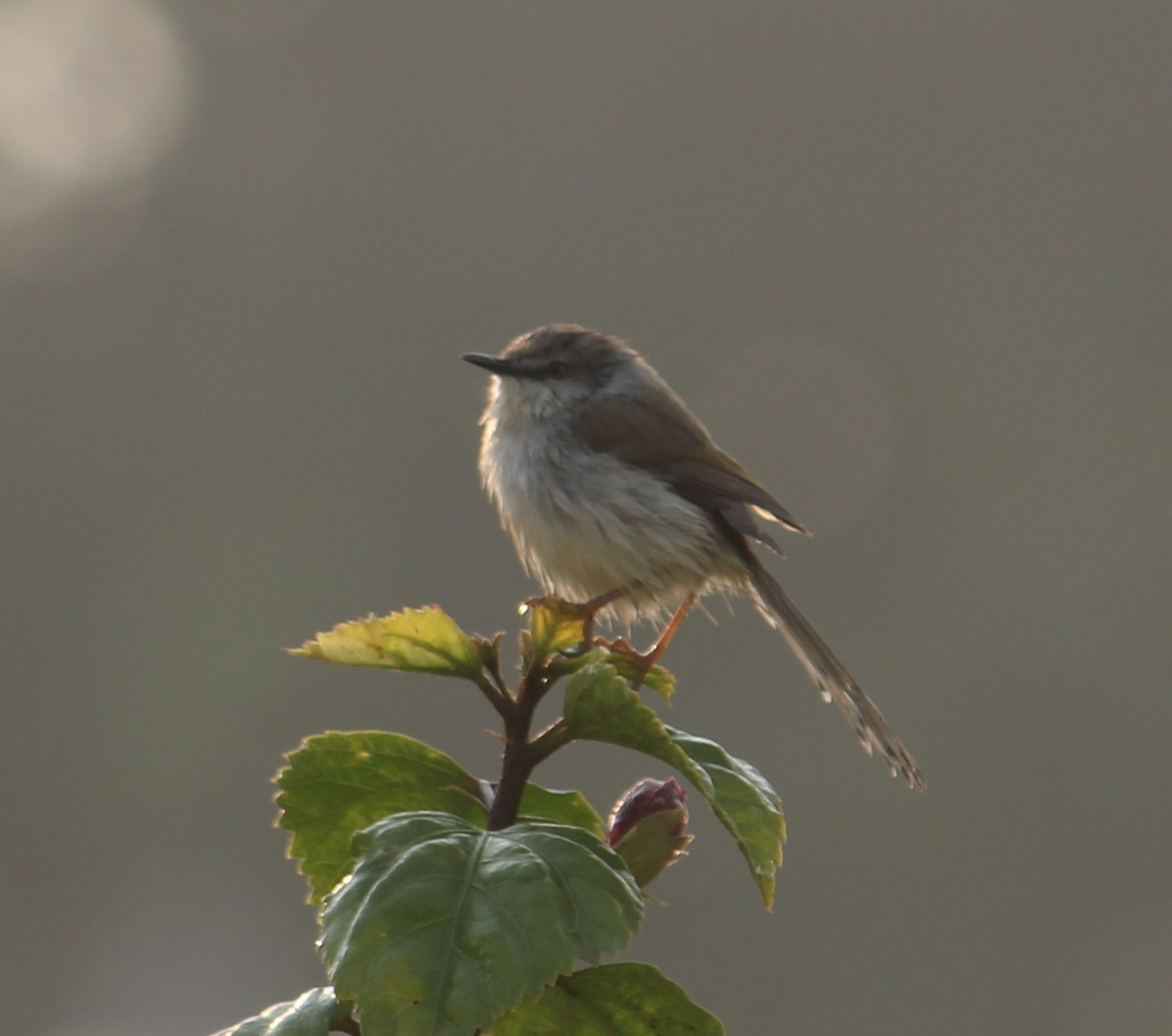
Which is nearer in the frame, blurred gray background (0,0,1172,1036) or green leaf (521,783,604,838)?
green leaf (521,783,604,838)

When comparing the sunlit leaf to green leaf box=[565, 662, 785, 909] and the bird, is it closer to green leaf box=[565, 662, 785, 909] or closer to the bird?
green leaf box=[565, 662, 785, 909]

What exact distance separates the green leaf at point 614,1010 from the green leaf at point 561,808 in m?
0.28

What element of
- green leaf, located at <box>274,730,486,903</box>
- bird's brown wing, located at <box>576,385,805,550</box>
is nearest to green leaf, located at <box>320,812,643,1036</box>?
green leaf, located at <box>274,730,486,903</box>

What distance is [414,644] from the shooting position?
7.55 ft

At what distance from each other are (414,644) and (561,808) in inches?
13.7

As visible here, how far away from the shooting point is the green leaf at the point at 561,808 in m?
2.44

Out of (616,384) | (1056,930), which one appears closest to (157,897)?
(1056,930)

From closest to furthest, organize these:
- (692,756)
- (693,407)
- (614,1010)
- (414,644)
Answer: (614,1010), (414,644), (692,756), (693,407)

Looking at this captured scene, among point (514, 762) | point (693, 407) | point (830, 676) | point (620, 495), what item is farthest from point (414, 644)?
point (693, 407)

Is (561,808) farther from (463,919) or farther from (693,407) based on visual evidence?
(693,407)

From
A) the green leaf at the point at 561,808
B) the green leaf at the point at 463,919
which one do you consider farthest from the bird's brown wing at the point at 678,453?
the green leaf at the point at 463,919

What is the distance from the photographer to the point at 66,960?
4981 centimetres

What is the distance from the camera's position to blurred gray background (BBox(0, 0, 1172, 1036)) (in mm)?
45781

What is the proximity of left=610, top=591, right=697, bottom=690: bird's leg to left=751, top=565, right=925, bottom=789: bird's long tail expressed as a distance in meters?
0.24
